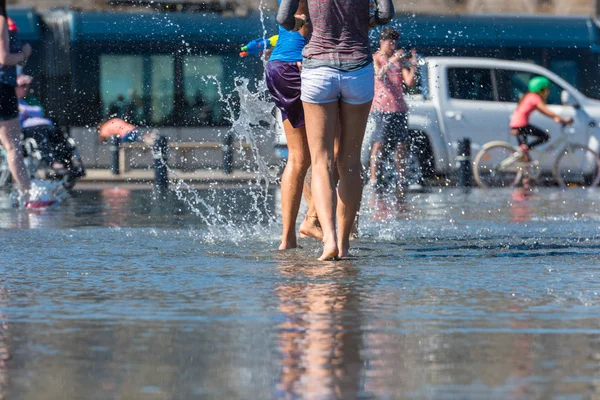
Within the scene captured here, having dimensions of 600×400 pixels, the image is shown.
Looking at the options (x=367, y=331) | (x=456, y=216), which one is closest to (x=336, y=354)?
(x=367, y=331)

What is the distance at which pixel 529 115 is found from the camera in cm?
2011

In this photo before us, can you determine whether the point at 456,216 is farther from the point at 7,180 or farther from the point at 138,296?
the point at 7,180

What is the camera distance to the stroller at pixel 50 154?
57.4ft

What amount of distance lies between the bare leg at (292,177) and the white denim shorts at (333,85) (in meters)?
0.60

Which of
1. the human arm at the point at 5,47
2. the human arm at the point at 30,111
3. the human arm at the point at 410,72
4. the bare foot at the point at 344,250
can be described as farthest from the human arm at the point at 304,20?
the human arm at the point at 30,111

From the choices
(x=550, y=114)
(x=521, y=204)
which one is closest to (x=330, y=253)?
(x=521, y=204)

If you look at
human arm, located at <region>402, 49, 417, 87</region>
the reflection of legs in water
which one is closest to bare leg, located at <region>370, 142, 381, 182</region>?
human arm, located at <region>402, 49, 417, 87</region>

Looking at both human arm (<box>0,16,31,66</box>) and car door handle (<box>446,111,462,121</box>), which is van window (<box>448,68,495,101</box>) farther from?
human arm (<box>0,16,31,66</box>)

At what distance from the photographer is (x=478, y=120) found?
70.9ft

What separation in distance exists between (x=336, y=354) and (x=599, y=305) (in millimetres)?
1823

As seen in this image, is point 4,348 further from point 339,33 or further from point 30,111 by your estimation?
point 30,111

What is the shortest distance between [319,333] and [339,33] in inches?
125

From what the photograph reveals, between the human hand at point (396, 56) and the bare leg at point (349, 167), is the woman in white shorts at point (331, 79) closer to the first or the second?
the bare leg at point (349, 167)

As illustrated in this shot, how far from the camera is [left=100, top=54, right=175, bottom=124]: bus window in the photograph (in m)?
27.6
